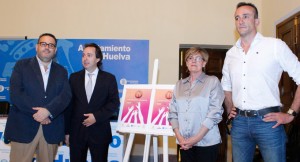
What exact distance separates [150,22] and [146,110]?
2.28 m

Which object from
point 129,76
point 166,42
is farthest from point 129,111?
point 166,42

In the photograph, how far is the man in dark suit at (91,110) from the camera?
252 cm

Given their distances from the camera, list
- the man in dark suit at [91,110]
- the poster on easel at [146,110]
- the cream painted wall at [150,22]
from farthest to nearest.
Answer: the cream painted wall at [150,22] → the poster on easel at [146,110] → the man in dark suit at [91,110]

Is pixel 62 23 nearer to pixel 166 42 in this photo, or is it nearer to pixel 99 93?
pixel 166 42

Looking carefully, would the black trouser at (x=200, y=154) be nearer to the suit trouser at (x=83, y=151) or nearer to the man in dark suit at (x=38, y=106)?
the suit trouser at (x=83, y=151)

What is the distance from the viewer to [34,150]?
2.48 m

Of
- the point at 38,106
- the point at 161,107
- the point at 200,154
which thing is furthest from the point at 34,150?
the point at 200,154

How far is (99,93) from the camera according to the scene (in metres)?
2.60

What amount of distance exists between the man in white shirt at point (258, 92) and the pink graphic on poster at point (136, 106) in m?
1.09

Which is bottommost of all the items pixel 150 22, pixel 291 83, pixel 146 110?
pixel 146 110

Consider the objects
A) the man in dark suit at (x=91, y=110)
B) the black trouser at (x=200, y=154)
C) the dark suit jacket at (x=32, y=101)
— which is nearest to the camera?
the black trouser at (x=200, y=154)

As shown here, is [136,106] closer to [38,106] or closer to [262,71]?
[38,106]

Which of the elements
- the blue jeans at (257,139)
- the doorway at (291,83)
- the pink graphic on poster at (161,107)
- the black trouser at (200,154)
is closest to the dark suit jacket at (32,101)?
the pink graphic on poster at (161,107)

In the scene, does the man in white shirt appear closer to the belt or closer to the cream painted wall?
the belt
